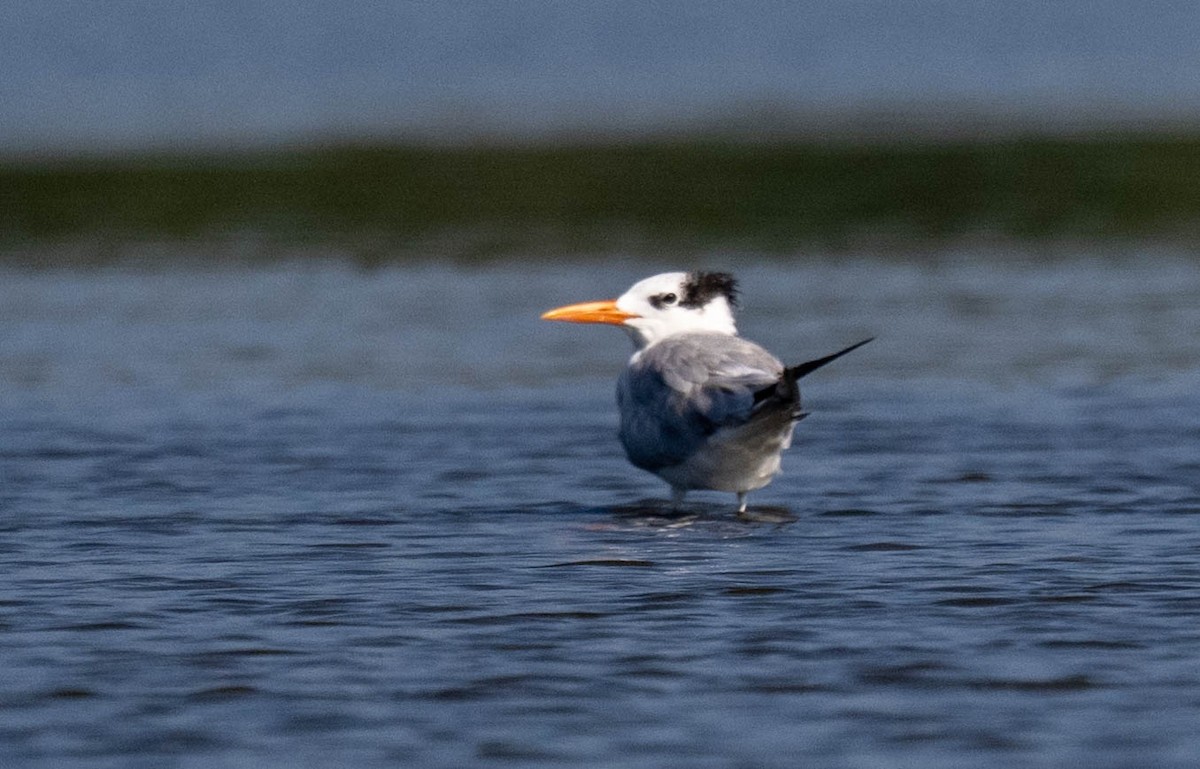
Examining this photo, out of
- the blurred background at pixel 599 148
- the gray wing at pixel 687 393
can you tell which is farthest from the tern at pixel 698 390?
the blurred background at pixel 599 148

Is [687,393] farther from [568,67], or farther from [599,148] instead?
[568,67]

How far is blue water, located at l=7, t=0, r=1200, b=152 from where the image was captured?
51188 mm

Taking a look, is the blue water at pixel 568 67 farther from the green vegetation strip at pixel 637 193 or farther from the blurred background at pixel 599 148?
the green vegetation strip at pixel 637 193

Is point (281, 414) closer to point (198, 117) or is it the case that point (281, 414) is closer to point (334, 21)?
point (198, 117)

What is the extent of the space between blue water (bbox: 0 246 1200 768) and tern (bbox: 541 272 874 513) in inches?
10.7

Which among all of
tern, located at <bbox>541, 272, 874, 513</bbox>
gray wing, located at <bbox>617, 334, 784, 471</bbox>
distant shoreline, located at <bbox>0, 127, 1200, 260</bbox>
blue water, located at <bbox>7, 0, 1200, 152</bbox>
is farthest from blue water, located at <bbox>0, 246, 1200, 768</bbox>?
blue water, located at <bbox>7, 0, 1200, 152</bbox>

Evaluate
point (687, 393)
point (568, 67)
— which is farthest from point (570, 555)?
point (568, 67)

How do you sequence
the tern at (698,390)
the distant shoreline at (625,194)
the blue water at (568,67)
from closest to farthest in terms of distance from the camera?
the tern at (698,390), the distant shoreline at (625,194), the blue water at (568,67)

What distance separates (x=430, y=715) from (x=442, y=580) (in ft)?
7.59

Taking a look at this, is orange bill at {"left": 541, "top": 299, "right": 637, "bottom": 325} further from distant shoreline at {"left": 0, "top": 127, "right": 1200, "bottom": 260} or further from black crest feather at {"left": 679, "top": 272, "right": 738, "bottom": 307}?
distant shoreline at {"left": 0, "top": 127, "right": 1200, "bottom": 260}

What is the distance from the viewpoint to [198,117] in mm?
55750

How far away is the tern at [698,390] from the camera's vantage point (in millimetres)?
11930

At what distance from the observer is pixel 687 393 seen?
1223cm

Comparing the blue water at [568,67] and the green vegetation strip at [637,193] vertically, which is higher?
the blue water at [568,67]
